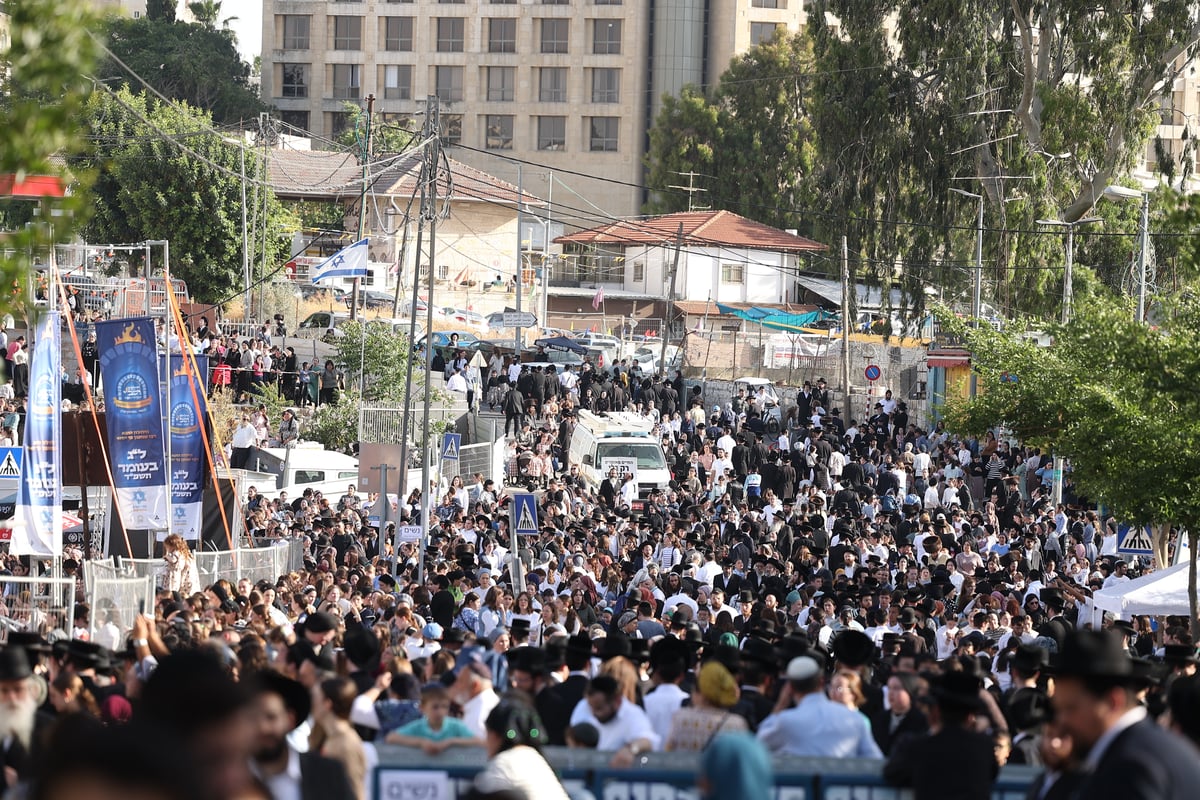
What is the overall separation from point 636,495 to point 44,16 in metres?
21.9

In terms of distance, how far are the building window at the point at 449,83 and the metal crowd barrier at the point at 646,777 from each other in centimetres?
8460

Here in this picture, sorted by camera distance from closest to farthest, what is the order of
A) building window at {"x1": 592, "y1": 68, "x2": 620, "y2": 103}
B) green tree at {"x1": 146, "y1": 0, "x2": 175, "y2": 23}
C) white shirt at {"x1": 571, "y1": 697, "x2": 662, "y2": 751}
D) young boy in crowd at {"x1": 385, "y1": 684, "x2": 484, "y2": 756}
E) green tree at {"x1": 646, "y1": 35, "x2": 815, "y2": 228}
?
young boy in crowd at {"x1": 385, "y1": 684, "x2": 484, "y2": 756}, white shirt at {"x1": 571, "y1": 697, "x2": 662, "y2": 751}, green tree at {"x1": 646, "y1": 35, "x2": 815, "y2": 228}, building window at {"x1": 592, "y1": 68, "x2": 620, "y2": 103}, green tree at {"x1": 146, "y1": 0, "x2": 175, "y2": 23}

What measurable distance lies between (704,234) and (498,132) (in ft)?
92.9

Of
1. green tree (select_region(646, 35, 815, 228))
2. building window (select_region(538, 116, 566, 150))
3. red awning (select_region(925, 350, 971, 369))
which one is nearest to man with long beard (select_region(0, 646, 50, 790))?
red awning (select_region(925, 350, 971, 369))

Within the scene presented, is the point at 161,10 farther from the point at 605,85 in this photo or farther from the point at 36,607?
the point at 36,607

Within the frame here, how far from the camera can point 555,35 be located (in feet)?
291

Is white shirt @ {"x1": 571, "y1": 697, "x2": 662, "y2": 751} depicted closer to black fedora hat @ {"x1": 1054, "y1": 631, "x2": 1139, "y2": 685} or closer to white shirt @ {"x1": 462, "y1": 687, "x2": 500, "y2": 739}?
white shirt @ {"x1": 462, "y1": 687, "x2": 500, "y2": 739}

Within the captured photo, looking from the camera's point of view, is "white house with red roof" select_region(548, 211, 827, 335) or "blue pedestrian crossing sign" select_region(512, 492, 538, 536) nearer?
"blue pedestrian crossing sign" select_region(512, 492, 538, 536)

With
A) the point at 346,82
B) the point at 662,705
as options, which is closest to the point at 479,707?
the point at 662,705

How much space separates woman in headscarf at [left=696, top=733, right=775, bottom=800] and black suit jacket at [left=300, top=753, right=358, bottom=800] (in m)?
1.37

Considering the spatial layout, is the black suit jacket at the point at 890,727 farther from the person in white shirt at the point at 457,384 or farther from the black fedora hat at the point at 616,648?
the person in white shirt at the point at 457,384

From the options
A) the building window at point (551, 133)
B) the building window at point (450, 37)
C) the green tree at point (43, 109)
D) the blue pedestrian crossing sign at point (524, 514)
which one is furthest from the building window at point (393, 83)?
the green tree at point (43, 109)

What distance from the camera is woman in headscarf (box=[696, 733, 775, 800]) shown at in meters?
5.76

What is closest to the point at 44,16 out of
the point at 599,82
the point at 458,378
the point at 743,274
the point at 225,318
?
the point at 458,378
